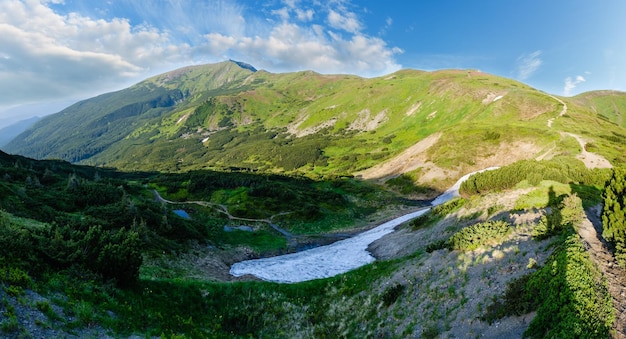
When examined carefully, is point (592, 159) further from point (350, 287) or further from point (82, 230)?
point (82, 230)

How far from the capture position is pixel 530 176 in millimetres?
43219

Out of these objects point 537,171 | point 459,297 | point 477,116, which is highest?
point 477,116

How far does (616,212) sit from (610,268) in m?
3.68

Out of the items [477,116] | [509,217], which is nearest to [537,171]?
[509,217]

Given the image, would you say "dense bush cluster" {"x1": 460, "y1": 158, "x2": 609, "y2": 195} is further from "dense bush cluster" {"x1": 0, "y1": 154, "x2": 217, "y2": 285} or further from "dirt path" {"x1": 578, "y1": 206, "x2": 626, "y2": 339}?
"dense bush cluster" {"x1": 0, "y1": 154, "x2": 217, "y2": 285}

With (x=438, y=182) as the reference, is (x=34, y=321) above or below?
below

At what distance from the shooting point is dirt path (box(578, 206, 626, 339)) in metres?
10.5

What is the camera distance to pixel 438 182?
8850 cm

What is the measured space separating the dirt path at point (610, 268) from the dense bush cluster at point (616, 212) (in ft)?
1.84

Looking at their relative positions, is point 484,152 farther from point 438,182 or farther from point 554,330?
point 554,330

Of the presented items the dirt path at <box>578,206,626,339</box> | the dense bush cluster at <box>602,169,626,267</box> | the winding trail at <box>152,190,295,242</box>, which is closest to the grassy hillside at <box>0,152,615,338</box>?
the dirt path at <box>578,206,626,339</box>

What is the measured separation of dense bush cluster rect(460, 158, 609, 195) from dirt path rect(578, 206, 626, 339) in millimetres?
23778

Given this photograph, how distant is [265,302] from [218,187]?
2617 inches

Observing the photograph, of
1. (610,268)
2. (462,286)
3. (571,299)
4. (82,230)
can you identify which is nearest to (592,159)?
(610,268)
